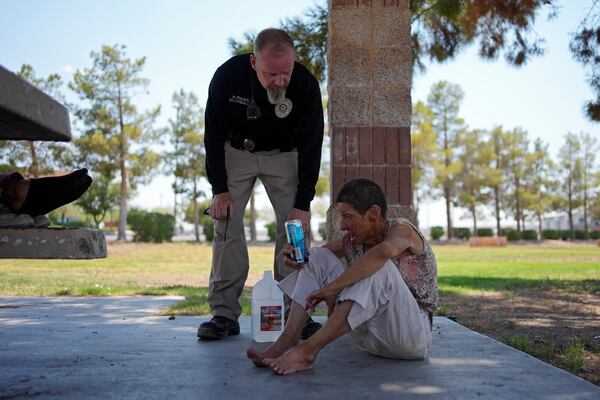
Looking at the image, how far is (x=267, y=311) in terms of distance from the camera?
354 centimetres

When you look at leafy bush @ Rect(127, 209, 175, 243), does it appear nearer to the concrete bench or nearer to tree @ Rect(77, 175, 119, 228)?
tree @ Rect(77, 175, 119, 228)

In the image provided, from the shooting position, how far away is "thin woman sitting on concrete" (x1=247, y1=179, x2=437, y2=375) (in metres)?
2.66

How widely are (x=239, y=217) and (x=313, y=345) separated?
50.9 inches

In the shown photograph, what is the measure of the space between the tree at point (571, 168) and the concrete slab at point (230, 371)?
47442 millimetres

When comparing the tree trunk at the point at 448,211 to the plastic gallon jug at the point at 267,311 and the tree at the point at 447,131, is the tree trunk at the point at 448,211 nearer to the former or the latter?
the tree at the point at 447,131

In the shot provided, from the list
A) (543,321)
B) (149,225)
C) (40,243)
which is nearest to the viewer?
(40,243)

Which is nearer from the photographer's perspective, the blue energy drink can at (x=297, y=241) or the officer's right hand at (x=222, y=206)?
the blue energy drink can at (x=297, y=241)

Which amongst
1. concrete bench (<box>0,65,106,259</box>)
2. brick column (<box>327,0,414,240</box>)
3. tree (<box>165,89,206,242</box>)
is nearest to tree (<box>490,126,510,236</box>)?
tree (<box>165,89,206,242</box>)

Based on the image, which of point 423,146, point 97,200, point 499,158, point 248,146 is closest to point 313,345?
point 248,146

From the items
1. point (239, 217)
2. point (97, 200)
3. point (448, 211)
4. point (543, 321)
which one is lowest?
point (543, 321)

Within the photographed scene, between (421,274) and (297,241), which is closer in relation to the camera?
(297,241)

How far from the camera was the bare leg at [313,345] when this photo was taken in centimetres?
264

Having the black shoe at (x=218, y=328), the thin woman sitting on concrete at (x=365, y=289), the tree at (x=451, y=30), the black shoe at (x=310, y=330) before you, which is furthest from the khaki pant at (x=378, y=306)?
the tree at (x=451, y=30)

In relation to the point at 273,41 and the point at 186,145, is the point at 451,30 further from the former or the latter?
the point at 186,145
